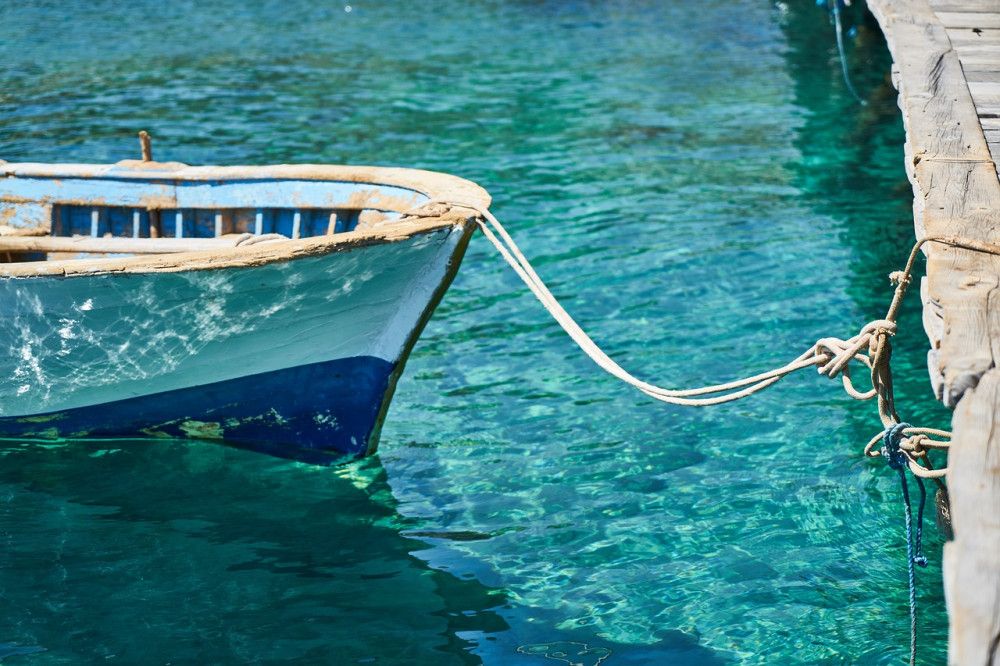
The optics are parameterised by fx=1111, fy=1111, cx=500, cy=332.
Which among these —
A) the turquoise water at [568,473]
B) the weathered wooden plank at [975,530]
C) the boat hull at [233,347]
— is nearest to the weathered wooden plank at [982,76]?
the turquoise water at [568,473]

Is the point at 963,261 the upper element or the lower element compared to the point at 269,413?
upper

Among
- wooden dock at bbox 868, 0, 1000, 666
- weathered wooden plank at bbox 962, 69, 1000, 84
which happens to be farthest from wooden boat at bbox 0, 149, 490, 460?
weathered wooden plank at bbox 962, 69, 1000, 84

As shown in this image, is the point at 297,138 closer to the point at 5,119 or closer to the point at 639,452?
the point at 5,119

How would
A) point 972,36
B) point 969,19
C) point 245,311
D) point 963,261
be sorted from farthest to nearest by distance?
point 969,19 < point 972,36 < point 245,311 < point 963,261

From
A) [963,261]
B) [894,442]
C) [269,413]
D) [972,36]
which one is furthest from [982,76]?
[269,413]

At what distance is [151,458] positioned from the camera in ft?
21.3

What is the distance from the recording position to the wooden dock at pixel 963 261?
264 cm

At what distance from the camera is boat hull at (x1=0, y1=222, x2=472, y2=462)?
18.0 ft

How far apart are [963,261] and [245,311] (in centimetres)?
341

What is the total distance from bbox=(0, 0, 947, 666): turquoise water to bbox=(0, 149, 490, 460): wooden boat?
338mm

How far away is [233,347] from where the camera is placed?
5.90 m

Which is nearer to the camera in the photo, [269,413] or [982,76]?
[269,413]

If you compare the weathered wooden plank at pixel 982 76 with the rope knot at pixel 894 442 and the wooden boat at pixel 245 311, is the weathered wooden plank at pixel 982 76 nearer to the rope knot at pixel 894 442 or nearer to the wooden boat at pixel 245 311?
the wooden boat at pixel 245 311

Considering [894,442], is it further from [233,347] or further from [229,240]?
[229,240]
